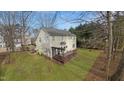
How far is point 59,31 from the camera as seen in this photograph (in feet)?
7.48

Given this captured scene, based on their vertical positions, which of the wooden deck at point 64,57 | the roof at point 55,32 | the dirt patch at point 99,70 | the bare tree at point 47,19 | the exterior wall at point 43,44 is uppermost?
the bare tree at point 47,19

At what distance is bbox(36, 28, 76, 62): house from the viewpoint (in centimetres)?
228

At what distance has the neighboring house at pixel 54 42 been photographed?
7.48 ft

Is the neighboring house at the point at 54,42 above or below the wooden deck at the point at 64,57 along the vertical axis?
above

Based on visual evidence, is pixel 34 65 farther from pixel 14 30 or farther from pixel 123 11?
pixel 123 11

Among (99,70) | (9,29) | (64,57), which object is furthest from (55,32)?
(99,70)

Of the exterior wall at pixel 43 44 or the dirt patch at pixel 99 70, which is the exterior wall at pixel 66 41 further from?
the dirt patch at pixel 99 70

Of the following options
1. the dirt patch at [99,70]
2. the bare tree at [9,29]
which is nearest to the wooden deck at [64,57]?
the dirt patch at [99,70]

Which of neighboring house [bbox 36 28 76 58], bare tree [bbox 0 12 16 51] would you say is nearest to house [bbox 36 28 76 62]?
neighboring house [bbox 36 28 76 58]

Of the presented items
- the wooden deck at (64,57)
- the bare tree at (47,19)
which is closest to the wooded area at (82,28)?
the bare tree at (47,19)

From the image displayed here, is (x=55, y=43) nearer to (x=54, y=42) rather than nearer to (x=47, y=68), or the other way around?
(x=54, y=42)

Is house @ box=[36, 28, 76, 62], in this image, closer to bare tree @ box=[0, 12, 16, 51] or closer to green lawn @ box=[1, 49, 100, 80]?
green lawn @ box=[1, 49, 100, 80]
